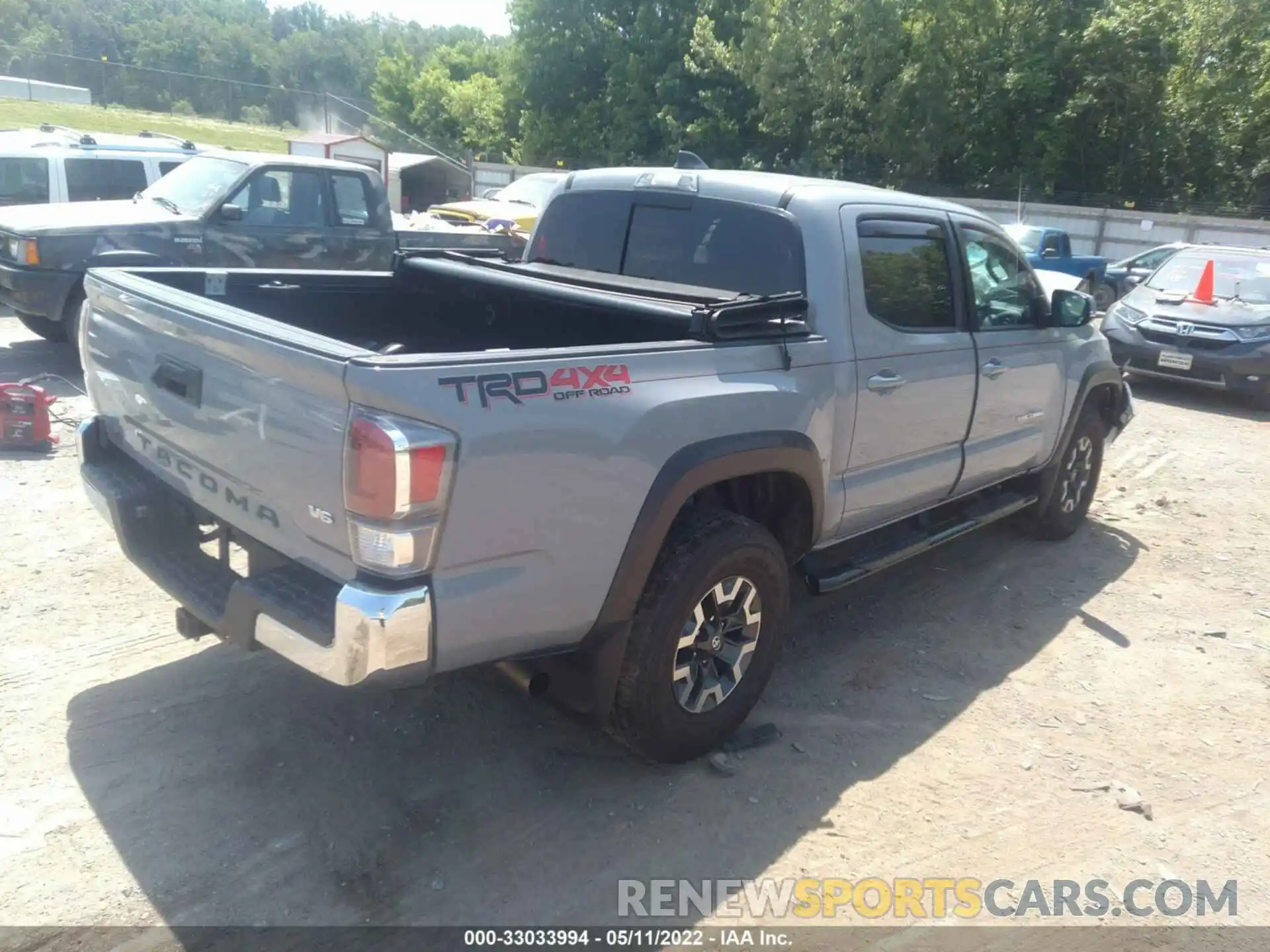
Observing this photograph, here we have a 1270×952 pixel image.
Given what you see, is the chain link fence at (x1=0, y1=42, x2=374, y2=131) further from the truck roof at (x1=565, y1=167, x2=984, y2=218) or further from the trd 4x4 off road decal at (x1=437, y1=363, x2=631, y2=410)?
the trd 4x4 off road decal at (x1=437, y1=363, x2=631, y2=410)

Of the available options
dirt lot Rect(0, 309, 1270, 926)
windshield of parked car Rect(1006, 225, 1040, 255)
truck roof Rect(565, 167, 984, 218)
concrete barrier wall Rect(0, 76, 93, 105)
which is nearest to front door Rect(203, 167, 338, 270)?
dirt lot Rect(0, 309, 1270, 926)

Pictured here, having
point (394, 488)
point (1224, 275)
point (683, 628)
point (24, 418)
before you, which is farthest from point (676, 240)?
point (1224, 275)

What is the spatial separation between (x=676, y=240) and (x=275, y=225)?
616 cm

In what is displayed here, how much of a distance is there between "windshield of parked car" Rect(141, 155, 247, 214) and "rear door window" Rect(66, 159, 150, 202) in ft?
4.24

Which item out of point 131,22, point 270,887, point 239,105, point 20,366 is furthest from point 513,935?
point 131,22

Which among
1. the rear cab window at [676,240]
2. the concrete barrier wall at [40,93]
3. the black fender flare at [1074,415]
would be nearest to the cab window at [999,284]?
the black fender flare at [1074,415]

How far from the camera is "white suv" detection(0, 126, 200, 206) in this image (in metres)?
10.3

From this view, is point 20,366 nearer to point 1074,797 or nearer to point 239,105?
point 1074,797

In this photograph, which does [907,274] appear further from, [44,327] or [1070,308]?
[44,327]

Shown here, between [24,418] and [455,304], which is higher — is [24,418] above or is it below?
below

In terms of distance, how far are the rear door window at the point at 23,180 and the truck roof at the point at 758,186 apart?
823 centimetres

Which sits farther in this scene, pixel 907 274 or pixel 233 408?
pixel 907 274

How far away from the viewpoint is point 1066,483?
6129 mm

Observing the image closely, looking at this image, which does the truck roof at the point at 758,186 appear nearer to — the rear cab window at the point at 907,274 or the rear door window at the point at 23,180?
the rear cab window at the point at 907,274
